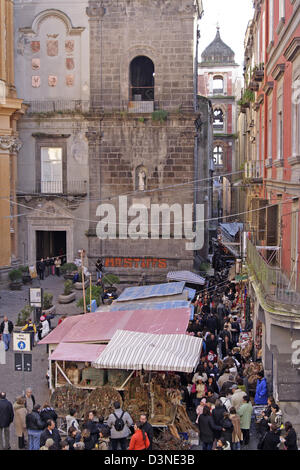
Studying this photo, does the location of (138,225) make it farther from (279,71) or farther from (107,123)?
(279,71)

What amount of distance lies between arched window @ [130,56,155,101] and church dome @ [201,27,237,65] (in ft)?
73.1

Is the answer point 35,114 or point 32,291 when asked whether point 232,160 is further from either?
point 32,291

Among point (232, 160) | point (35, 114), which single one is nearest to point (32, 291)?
point (35, 114)

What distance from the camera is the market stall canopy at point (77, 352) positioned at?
1293 centimetres

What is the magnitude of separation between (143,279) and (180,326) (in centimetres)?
1285

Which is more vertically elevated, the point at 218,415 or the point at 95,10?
the point at 95,10

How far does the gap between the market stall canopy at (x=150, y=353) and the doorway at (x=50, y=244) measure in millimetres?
16841

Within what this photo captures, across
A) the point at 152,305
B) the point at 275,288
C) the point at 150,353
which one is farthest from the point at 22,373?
the point at 275,288

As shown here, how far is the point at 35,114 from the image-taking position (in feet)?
93.5

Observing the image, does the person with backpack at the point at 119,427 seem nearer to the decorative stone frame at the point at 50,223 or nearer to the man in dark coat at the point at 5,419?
the man in dark coat at the point at 5,419

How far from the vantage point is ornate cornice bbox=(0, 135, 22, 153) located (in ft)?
90.2

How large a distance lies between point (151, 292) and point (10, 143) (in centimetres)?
1149

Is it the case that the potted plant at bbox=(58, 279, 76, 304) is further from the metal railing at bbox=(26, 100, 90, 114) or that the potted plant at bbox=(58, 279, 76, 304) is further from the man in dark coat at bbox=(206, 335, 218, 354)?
the man in dark coat at bbox=(206, 335, 218, 354)

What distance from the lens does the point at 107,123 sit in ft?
91.6
